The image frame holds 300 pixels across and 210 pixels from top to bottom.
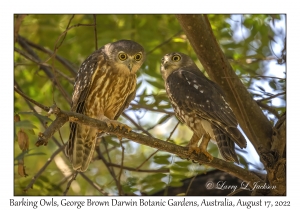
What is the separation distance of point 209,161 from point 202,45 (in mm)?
1345

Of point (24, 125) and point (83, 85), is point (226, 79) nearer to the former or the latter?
point (83, 85)

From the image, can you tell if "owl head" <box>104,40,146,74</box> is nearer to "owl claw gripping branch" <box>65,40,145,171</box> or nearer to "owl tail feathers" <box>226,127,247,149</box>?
"owl claw gripping branch" <box>65,40,145,171</box>

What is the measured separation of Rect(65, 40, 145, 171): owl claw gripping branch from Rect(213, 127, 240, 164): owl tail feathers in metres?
1.43

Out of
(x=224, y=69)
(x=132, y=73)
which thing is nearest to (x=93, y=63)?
(x=132, y=73)

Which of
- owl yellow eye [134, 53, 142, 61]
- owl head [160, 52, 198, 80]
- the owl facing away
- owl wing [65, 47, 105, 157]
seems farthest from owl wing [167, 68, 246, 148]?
owl wing [65, 47, 105, 157]

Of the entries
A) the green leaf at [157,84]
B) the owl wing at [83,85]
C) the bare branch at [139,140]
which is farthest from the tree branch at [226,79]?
the owl wing at [83,85]

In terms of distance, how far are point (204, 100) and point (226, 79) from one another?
551 millimetres

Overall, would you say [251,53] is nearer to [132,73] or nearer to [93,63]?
[132,73]

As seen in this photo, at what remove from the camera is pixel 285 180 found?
5.39m

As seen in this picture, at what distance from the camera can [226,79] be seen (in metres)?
5.80

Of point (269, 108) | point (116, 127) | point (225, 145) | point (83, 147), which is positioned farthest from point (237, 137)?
point (83, 147)

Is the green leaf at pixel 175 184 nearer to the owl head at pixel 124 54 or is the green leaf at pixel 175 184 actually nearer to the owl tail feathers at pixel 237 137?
the owl tail feathers at pixel 237 137

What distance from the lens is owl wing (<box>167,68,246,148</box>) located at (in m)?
5.14

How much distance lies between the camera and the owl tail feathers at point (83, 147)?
235 inches
